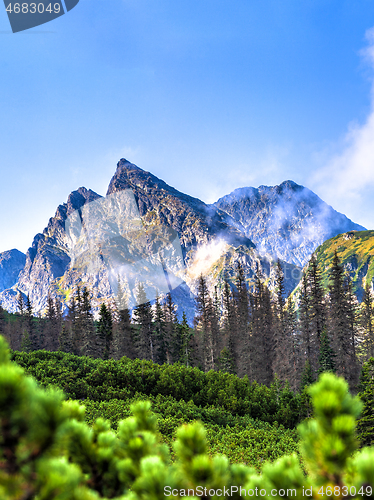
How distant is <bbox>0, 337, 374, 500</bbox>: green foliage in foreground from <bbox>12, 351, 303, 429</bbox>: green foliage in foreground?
11274 mm

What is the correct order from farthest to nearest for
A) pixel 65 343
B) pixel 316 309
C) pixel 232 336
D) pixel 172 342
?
pixel 65 343 → pixel 172 342 → pixel 232 336 → pixel 316 309

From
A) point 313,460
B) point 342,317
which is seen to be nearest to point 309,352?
point 342,317

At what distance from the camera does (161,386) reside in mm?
13516

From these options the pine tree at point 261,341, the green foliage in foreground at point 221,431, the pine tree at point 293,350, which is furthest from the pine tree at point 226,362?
the green foliage in foreground at point 221,431

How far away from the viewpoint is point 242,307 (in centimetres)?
4369

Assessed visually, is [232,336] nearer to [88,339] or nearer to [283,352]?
[283,352]

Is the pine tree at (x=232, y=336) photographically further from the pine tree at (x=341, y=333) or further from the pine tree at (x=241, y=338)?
the pine tree at (x=341, y=333)

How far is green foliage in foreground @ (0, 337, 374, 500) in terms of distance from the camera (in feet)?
3.69

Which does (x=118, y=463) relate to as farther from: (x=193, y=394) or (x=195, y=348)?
(x=195, y=348)

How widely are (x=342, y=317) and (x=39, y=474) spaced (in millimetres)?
34405

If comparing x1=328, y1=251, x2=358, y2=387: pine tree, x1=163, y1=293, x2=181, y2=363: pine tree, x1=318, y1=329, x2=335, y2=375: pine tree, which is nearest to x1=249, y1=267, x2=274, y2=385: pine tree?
x1=328, y1=251, x2=358, y2=387: pine tree

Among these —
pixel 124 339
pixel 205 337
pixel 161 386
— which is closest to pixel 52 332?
pixel 124 339
